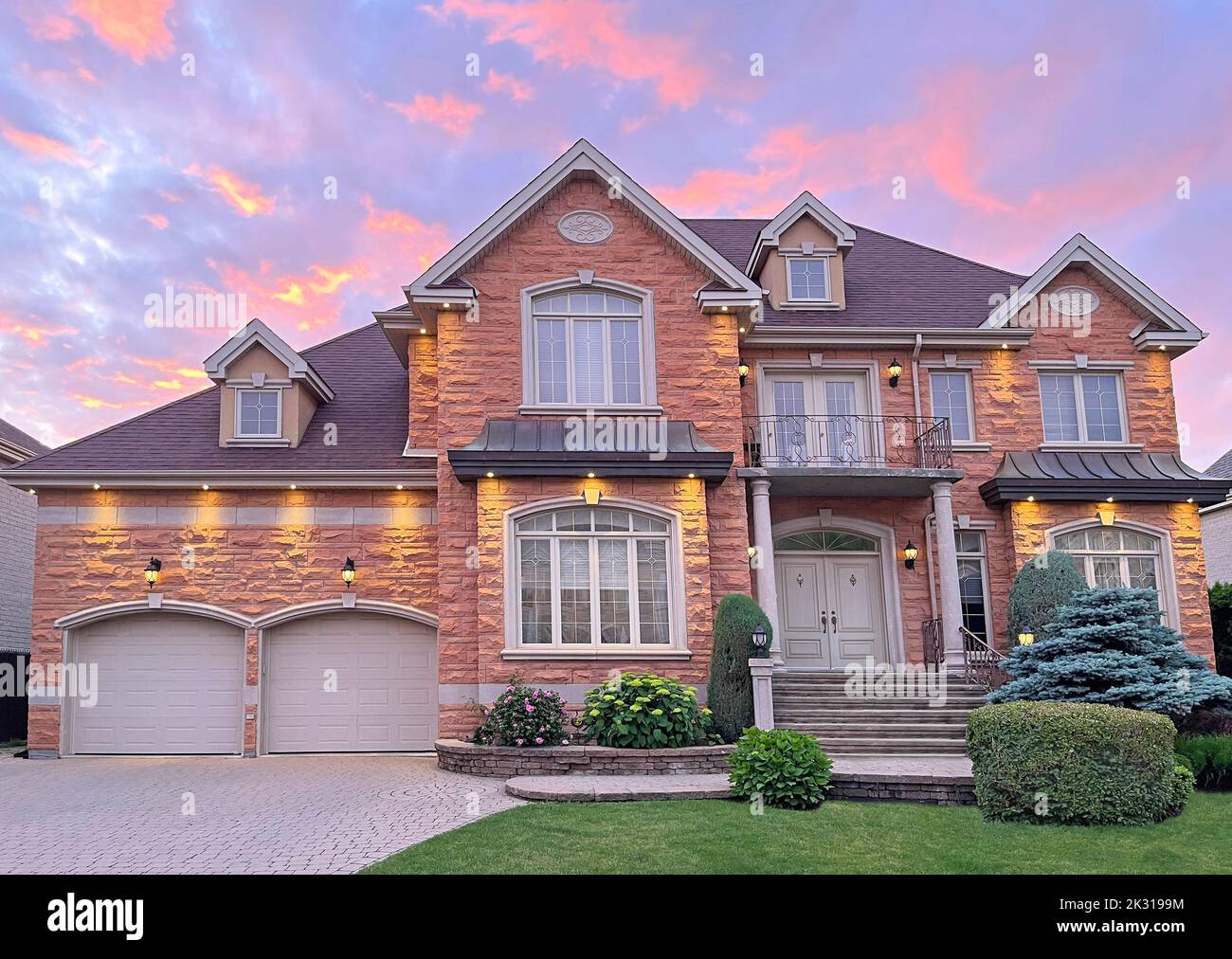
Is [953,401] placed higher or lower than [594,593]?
higher

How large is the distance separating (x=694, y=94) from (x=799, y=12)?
249 centimetres

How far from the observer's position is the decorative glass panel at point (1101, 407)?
54.3ft

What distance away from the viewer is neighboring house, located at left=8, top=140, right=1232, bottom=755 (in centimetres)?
1384

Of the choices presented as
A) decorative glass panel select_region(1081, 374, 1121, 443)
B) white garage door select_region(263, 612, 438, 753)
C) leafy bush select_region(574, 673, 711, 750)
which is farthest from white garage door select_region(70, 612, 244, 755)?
decorative glass panel select_region(1081, 374, 1121, 443)

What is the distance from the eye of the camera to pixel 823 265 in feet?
57.1

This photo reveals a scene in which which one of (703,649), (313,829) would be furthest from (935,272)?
(313,829)

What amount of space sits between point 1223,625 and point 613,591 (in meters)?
12.7

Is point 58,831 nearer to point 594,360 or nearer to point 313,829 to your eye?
point 313,829

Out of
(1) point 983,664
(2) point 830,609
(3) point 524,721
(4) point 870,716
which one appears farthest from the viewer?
(2) point 830,609

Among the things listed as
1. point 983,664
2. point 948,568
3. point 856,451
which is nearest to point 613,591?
point 856,451

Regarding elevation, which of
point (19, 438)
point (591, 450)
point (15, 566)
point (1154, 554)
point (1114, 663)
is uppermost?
point (19, 438)

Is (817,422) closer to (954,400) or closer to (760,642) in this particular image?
(954,400)

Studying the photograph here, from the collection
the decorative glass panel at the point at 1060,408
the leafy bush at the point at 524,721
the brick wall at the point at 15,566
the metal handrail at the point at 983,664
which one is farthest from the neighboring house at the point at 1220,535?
the brick wall at the point at 15,566

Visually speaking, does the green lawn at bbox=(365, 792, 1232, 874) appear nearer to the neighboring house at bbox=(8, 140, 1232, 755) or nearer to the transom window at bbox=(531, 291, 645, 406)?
the neighboring house at bbox=(8, 140, 1232, 755)
